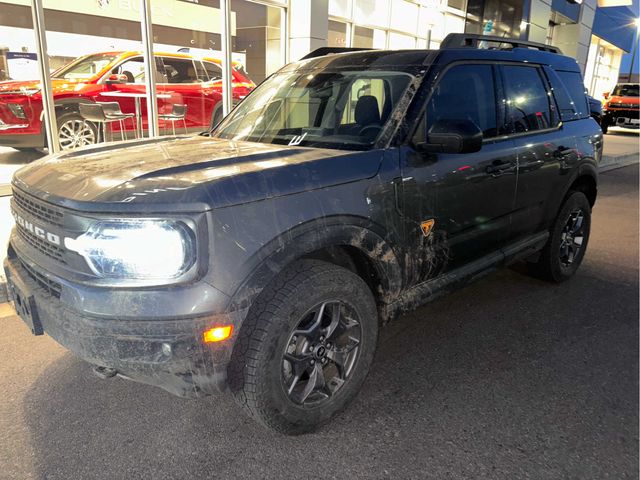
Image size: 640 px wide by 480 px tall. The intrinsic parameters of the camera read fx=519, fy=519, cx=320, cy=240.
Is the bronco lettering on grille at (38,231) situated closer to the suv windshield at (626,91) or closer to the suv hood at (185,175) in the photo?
the suv hood at (185,175)

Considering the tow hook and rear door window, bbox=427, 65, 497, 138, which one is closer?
the tow hook

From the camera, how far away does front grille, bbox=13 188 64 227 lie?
2250 millimetres

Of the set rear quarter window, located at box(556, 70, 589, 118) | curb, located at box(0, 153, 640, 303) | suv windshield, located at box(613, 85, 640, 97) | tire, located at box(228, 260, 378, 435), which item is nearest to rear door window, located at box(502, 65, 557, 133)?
rear quarter window, located at box(556, 70, 589, 118)

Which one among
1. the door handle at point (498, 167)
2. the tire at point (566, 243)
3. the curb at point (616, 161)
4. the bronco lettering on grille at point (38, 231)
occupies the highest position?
the door handle at point (498, 167)

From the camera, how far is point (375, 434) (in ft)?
8.38

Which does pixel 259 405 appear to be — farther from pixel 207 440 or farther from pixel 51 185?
pixel 51 185

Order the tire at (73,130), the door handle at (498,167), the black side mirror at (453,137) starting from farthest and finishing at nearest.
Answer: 1. the tire at (73,130)
2. the door handle at (498,167)
3. the black side mirror at (453,137)

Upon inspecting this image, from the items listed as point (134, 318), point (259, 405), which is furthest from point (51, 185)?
point (259, 405)

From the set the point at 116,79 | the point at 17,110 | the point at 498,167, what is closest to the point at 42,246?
the point at 498,167

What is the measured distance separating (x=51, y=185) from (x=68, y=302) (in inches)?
24.0

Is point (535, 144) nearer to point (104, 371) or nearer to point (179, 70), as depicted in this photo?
point (104, 371)

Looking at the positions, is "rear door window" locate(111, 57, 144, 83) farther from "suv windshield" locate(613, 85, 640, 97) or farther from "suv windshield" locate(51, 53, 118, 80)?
"suv windshield" locate(613, 85, 640, 97)

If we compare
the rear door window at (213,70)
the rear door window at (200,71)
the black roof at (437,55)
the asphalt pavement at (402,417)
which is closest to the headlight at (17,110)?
the rear door window at (200,71)

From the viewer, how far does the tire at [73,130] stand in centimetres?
Result: 816
